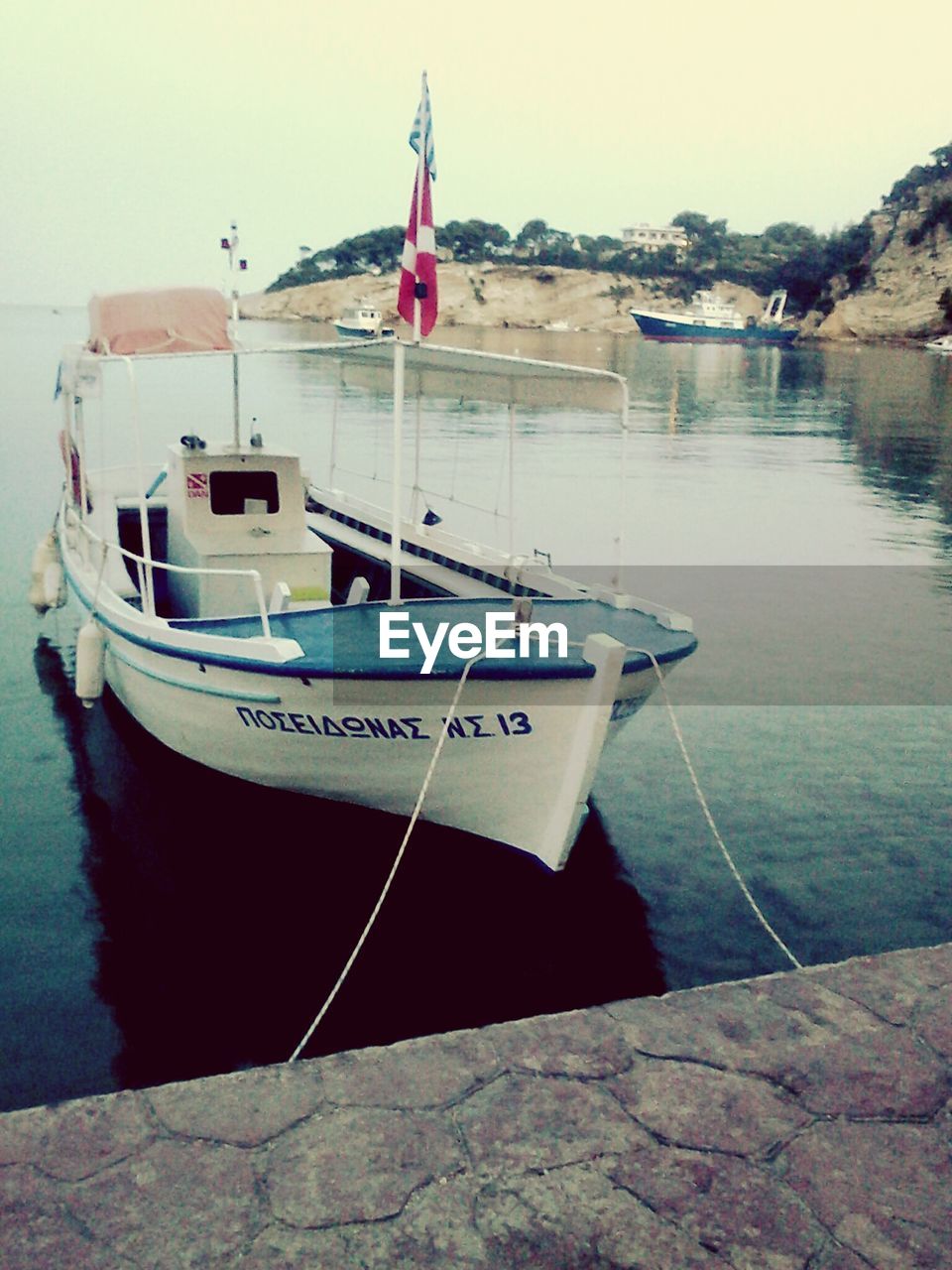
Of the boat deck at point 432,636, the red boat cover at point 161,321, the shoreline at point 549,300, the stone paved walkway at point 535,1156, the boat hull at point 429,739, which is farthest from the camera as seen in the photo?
the shoreline at point 549,300

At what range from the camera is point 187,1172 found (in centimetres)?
327

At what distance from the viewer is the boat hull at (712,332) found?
135 meters

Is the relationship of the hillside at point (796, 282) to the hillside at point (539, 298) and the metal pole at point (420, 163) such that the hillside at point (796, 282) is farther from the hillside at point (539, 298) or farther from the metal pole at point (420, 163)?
the metal pole at point (420, 163)

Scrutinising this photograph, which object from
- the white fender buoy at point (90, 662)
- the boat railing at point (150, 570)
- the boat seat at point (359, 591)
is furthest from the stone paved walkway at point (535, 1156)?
the white fender buoy at point (90, 662)

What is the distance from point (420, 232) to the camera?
879 cm

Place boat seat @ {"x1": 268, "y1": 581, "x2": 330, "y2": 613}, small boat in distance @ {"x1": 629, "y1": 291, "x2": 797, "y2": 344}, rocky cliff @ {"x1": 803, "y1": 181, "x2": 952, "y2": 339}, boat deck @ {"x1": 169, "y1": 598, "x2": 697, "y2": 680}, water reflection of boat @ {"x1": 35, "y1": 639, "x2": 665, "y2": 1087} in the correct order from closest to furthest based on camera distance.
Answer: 1. water reflection of boat @ {"x1": 35, "y1": 639, "x2": 665, "y2": 1087}
2. boat deck @ {"x1": 169, "y1": 598, "x2": 697, "y2": 680}
3. boat seat @ {"x1": 268, "y1": 581, "x2": 330, "y2": 613}
4. rocky cliff @ {"x1": 803, "y1": 181, "x2": 952, "y2": 339}
5. small boat in distance @ {"x1": 629, "y1": 291, "x2": 797, "y2": 344}

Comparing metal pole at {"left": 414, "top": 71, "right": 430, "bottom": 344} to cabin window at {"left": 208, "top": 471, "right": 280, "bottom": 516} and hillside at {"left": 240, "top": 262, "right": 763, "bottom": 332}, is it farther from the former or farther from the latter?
hillside at {"left": 240, "top": 262, "right": 763, "bottom": 332}

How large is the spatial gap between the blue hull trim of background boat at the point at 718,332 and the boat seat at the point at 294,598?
5254 inches

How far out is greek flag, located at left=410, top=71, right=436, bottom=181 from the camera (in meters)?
8.75

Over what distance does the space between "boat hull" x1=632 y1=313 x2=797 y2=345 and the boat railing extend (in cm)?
13156

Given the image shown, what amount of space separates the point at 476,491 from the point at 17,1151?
25649mm

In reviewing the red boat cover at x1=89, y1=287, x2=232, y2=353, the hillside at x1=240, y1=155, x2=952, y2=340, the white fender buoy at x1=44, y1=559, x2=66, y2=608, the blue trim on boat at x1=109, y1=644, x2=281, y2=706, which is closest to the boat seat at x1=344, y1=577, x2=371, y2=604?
the blue trim on boat at x1=109, y1=644, x2=281, y2=706

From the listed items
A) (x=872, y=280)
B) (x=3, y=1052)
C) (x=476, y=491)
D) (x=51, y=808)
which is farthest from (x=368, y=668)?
(x=872, y=280)

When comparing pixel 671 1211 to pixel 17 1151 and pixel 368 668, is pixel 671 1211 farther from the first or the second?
pixel 368 668
